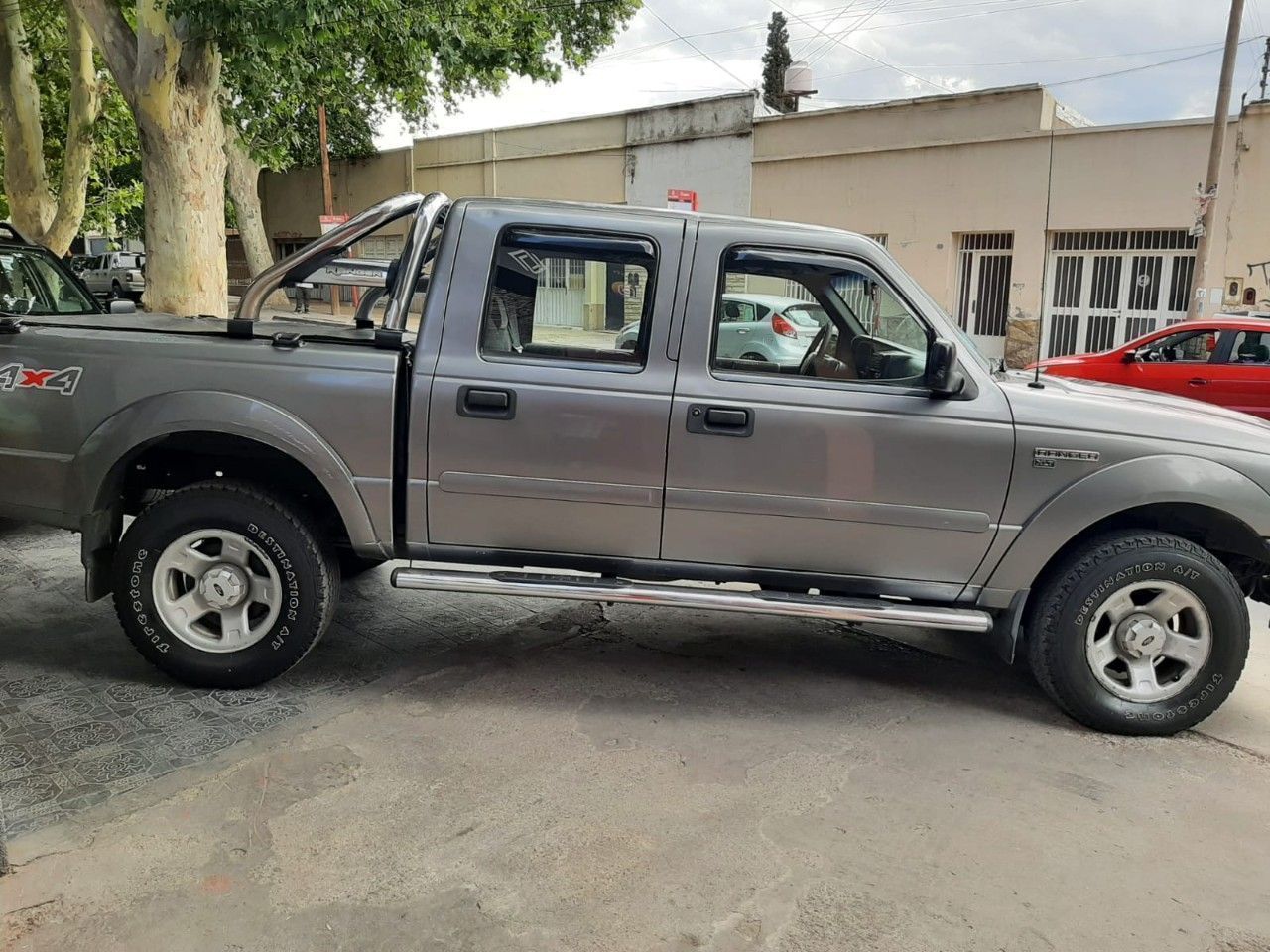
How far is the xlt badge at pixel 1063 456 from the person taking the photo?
3887mm

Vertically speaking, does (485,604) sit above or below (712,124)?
below

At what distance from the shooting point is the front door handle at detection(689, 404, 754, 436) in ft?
12.7

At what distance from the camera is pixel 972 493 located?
12.9ft

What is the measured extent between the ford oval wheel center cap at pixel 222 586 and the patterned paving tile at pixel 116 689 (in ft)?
1.32

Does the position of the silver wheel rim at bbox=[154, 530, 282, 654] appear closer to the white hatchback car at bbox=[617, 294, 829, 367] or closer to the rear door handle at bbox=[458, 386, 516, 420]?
the rear door handle at bbox=[458, 386, 516, 420]

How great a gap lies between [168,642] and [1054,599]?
364 cm

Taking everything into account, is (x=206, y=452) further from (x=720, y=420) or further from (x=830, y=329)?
(x=830, y=329)

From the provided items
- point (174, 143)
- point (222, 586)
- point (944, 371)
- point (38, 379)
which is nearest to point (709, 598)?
point (944, 371)

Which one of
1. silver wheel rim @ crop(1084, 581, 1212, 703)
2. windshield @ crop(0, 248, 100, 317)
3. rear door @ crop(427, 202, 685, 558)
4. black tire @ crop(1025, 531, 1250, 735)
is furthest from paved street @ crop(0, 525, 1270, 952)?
windshield @ crop(0, 248, 100, 317)

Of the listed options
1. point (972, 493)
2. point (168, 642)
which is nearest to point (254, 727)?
point (168, 642)

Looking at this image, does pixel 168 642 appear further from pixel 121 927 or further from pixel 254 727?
pixel 121 927

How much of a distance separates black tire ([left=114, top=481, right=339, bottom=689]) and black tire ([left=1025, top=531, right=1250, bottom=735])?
297 centimetres

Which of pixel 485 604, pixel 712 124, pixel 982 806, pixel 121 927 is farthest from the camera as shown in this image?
pixel 712 124

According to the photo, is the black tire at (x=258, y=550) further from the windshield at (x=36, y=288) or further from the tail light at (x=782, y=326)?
the windshield at (x=36, y=288)
